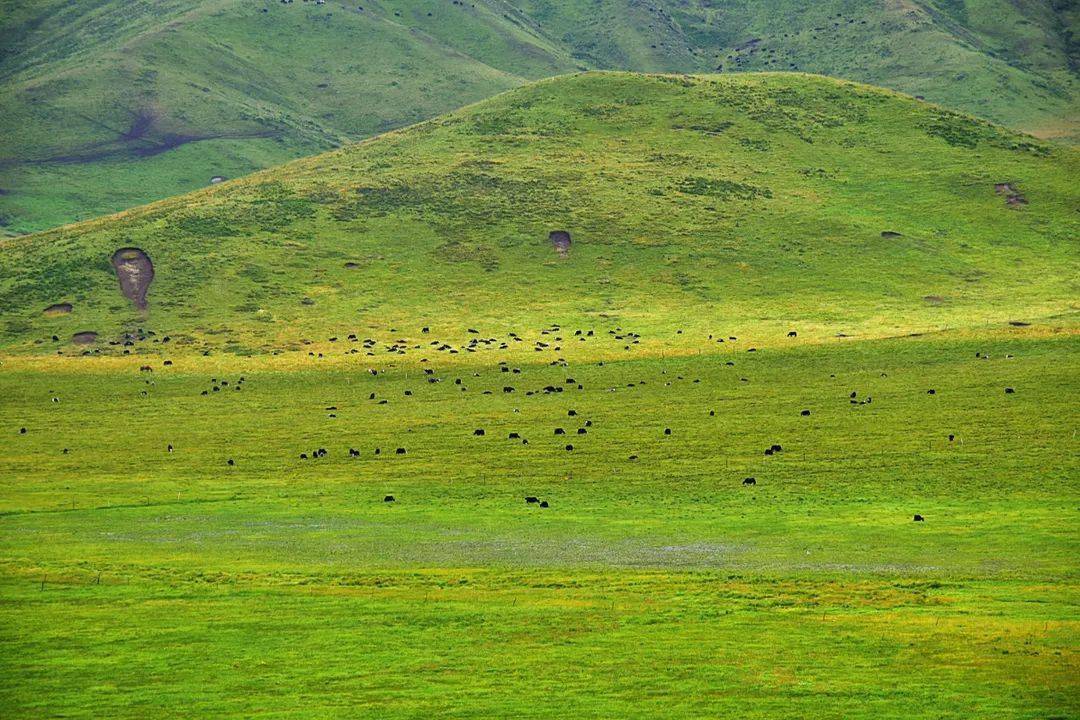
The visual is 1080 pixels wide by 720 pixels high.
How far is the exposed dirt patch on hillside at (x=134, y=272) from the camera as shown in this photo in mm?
121188

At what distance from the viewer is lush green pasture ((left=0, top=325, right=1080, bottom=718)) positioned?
101ft

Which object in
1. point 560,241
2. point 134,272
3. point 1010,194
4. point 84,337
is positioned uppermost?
point 1010,194

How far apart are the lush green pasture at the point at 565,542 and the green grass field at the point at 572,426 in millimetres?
222

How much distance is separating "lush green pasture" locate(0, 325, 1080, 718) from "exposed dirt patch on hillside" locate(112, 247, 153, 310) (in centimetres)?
2864

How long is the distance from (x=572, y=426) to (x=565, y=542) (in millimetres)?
25503

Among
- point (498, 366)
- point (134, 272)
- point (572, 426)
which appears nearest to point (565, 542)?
point (572, 426)

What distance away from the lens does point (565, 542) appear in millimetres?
48000

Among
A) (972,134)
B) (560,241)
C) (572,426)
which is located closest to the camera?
(572,426)

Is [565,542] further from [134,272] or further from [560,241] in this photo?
[560,241]

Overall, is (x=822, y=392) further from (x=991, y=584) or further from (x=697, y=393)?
(x=991, y=584)

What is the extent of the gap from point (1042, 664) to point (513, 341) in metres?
79.0

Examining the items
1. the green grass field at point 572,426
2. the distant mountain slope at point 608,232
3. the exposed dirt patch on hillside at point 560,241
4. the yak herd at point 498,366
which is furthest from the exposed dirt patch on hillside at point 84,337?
the exposed dirt patch on hillside at point 560,241

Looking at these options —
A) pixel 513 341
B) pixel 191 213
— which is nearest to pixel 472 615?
pixel 513 341

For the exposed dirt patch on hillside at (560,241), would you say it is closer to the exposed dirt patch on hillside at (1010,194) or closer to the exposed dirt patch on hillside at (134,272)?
the exposed dirt patch on hillside at (134,272)
